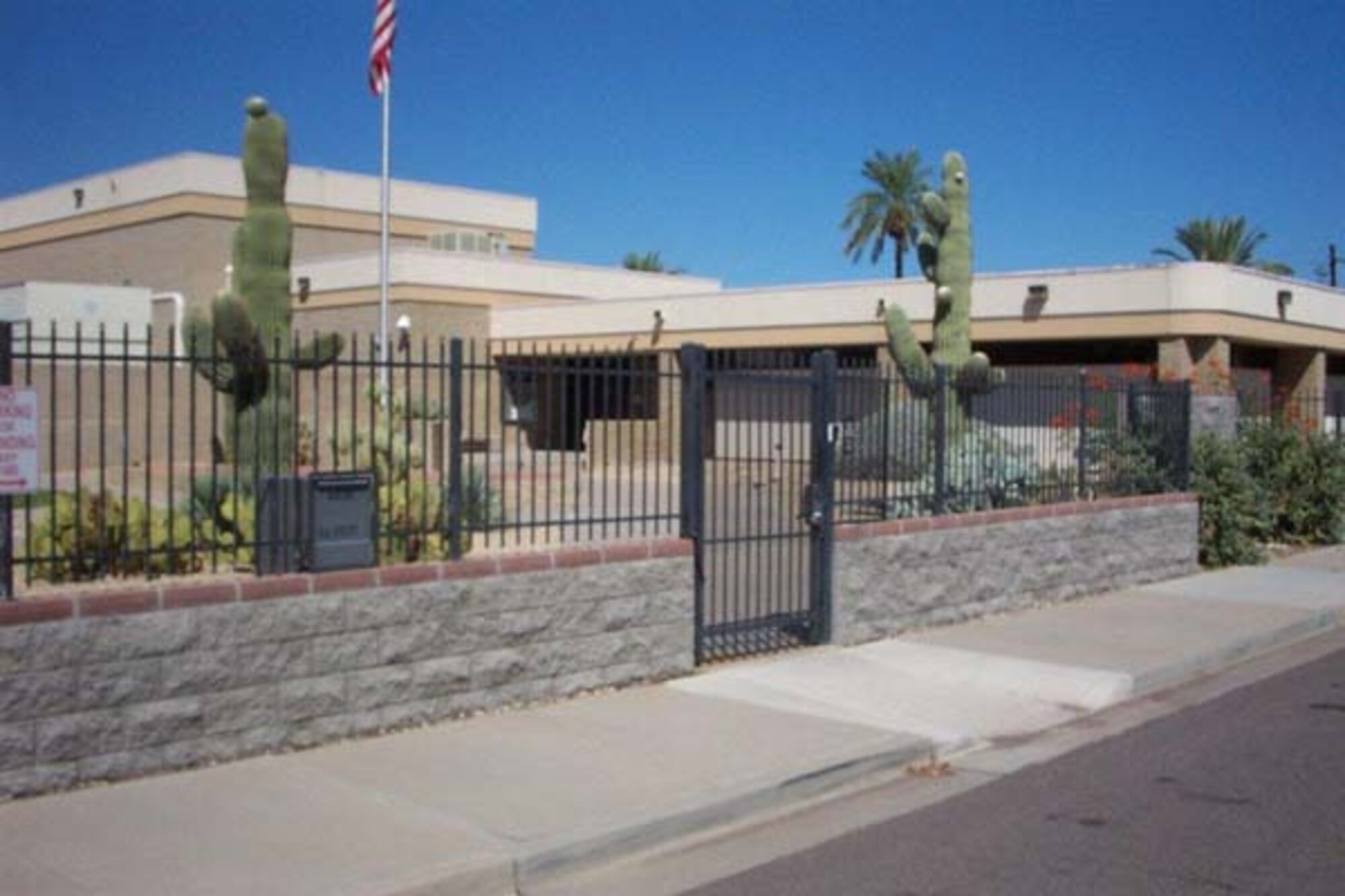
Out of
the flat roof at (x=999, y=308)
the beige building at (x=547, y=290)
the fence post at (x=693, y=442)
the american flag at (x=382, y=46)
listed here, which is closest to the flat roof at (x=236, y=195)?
the beige building at (x=547, y=290)

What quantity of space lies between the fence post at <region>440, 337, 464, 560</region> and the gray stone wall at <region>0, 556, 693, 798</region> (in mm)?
327

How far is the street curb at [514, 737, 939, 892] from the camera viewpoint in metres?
6.43

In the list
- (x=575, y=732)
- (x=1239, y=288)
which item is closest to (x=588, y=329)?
(x=1239, y=288)

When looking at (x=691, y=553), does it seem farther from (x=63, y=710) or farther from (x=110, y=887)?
(x=110, y=887)

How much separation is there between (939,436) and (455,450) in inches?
224

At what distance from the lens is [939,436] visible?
13.4m

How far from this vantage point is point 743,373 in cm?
1114

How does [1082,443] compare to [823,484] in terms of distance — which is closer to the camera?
[823,484]

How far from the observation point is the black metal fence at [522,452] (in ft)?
27.0

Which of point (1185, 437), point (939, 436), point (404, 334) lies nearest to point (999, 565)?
point (939, 436)

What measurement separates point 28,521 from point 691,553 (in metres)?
4.68

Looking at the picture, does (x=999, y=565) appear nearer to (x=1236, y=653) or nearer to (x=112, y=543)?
(x=1236, y=653)

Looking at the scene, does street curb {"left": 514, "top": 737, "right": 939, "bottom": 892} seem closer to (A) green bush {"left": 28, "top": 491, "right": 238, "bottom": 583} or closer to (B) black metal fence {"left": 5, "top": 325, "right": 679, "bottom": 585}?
(B) black metal fence {"left": 5, "top": 325, "right": 679, "bottom": 585}

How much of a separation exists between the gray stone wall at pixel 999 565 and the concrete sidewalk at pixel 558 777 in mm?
421
